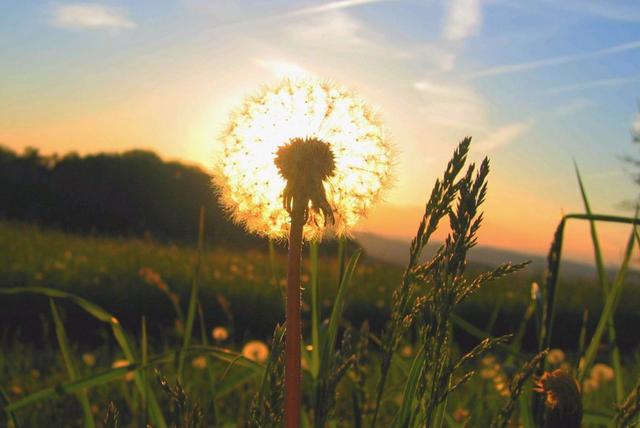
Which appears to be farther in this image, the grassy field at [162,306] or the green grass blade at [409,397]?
the grassy field at [162,306]

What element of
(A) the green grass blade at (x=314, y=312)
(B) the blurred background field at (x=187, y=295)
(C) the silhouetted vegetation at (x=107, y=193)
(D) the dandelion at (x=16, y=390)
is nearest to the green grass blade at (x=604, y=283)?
(A) the green grass blade at (x=314, y=312)

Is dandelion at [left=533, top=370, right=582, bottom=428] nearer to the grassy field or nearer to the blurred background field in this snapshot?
the grassy field

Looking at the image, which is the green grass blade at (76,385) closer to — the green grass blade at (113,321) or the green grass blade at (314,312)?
the green grass blade at (113,321)

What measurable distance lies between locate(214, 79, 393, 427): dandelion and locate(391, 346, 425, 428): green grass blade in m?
0.29

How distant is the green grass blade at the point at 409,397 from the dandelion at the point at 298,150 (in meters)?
0.29

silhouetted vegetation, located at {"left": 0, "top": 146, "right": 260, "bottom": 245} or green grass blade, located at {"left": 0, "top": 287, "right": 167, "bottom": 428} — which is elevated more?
silhouetted vegetation, located at {"left": 0, "top": 146, "right": 260, "bottom": 245}

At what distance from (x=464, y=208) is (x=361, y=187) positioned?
601 millimetres

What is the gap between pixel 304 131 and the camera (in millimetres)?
1460

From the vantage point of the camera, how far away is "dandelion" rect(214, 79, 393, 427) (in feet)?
4.65

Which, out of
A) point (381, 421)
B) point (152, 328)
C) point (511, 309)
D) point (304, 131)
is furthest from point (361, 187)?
point (511, 309)

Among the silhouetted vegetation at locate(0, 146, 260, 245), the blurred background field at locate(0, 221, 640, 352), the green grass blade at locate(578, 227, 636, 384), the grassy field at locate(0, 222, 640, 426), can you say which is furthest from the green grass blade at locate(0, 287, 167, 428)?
the silhouetted vegetation at locate(0, 146, 260, 245)

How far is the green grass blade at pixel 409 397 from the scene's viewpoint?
1.33 metres

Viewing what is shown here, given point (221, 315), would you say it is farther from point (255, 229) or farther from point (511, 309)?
point (255, 229)

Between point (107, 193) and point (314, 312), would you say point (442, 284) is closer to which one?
point (314, 312)
